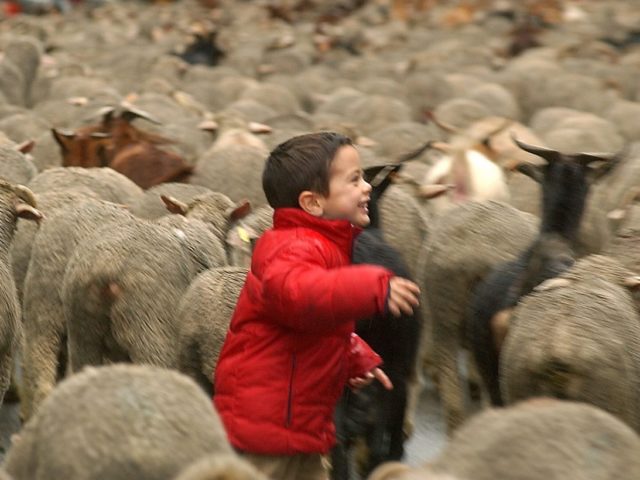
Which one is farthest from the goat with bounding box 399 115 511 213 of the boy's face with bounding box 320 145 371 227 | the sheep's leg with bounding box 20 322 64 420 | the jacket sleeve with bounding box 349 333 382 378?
the boy's face with bounding box 320 145 371 227

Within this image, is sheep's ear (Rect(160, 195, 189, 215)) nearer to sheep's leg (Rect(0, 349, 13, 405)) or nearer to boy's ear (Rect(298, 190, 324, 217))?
sheep's leg (Rect(0, 349, 13, 405))

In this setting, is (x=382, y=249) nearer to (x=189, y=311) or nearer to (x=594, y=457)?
(x=189, y=311)

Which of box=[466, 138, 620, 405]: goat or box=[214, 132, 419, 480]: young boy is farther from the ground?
box=[214, 132, 419, 480]: young boy

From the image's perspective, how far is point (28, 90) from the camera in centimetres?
1483

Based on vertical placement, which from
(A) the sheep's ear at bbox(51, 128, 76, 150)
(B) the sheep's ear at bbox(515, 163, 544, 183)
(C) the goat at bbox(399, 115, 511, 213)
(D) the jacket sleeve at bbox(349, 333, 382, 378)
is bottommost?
(A) the sheep's ear at bbox(51, 128, 76, 150)

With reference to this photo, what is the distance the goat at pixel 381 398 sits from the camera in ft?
17.0

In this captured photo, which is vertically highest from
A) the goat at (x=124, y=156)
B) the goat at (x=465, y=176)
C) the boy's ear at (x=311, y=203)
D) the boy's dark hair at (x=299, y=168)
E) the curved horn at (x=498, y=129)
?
the boy's dark hair at (x=299, y=168)

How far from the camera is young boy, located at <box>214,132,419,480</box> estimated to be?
4.03m

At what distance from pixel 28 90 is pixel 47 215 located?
28.3ft

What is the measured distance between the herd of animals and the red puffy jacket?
0.28 m

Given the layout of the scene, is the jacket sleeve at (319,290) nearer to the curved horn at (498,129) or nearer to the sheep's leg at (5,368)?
the sheep's leg at (5,368)

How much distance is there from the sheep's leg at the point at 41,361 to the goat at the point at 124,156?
2696 millimetres

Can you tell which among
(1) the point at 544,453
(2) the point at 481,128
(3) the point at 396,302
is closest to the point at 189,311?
(3) the point at 396,302

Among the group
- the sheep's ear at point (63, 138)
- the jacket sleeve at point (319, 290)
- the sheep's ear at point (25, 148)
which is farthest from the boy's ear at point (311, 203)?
the sheep's ear at point (63, 138)
